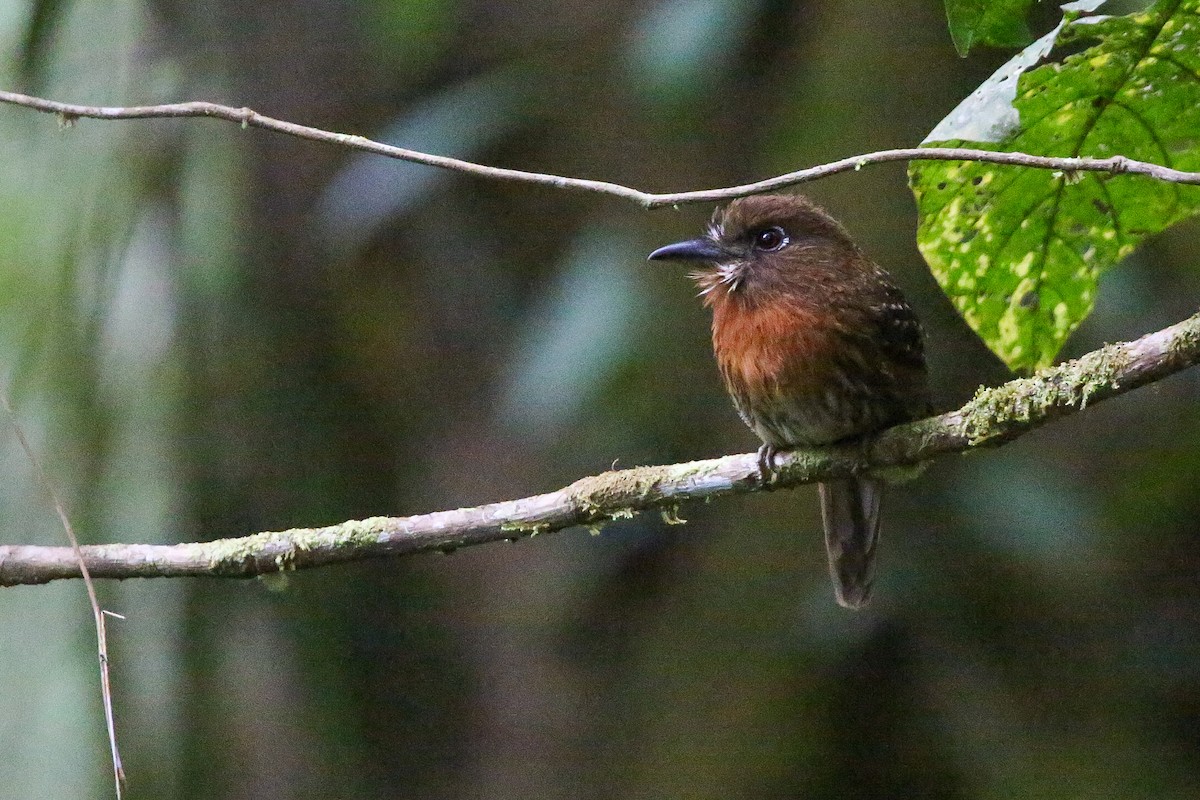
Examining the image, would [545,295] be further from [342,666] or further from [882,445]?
[882,445]

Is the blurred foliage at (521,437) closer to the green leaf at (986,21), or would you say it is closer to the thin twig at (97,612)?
the thin twig at (97,612)

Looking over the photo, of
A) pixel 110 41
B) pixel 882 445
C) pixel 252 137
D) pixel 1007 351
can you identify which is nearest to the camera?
pixel 1007 351

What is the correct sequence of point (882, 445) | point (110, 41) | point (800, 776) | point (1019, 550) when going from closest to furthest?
point (882, 445), point (110, 41), point (1019, 550), point (800, 776)

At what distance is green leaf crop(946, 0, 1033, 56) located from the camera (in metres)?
1.51

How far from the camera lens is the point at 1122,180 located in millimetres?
1652

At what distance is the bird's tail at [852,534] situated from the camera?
264 cm

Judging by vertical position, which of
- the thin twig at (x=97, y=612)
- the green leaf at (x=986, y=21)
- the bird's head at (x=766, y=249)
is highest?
the bird's head at (x=766, y=249)

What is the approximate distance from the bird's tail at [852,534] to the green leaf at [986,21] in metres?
1.25

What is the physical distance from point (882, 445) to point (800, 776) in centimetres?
139

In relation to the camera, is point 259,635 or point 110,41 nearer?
point 110,41

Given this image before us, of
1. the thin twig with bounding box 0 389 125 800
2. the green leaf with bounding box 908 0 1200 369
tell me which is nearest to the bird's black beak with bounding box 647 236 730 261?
the green leaf with bounding box 908 0 1200 369

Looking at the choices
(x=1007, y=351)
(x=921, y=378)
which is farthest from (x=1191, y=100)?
(x=921, y=378)

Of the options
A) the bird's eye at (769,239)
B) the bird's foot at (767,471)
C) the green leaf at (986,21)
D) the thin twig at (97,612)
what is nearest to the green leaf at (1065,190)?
the green leaf at (986,21)

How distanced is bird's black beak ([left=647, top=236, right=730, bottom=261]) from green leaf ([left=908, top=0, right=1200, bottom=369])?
762 mm
